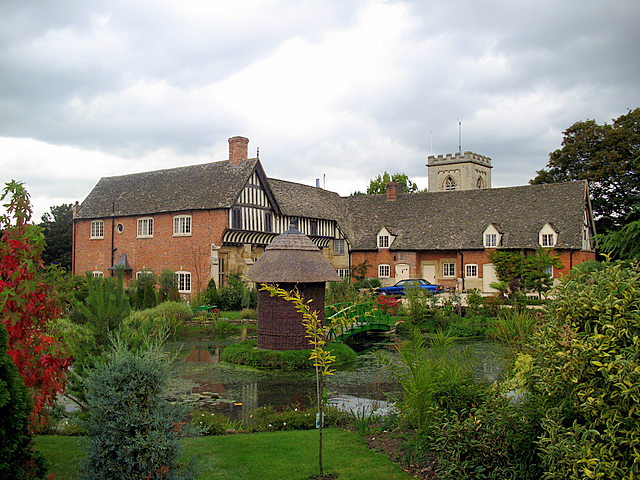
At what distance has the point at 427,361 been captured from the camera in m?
7.55

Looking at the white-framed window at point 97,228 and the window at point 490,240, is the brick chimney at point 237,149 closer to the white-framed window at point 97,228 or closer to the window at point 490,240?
the white-framed window at point 97,228

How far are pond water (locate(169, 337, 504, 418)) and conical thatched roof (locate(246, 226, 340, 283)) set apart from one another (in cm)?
271

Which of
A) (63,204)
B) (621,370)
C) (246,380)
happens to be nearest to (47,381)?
(621,370)

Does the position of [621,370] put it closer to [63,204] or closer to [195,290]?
[195,290]

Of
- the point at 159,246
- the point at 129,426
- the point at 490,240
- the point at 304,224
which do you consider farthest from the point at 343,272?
the point at 129,426

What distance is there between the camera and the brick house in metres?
29.5

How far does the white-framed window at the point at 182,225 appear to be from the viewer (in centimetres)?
2988

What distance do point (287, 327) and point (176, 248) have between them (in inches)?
636

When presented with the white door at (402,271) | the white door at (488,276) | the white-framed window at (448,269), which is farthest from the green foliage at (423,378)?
the white door at (402,271)

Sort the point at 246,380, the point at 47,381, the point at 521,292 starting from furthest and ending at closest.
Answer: the point at 521,292 < the point at 246,380 < the point at 47,381

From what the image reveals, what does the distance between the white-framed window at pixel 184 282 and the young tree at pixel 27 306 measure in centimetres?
2377

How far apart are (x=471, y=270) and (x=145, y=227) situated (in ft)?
67.5

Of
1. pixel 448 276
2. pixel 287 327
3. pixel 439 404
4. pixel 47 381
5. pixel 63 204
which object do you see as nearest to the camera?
pixel 47 381

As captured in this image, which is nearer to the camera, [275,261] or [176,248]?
[275,261]
